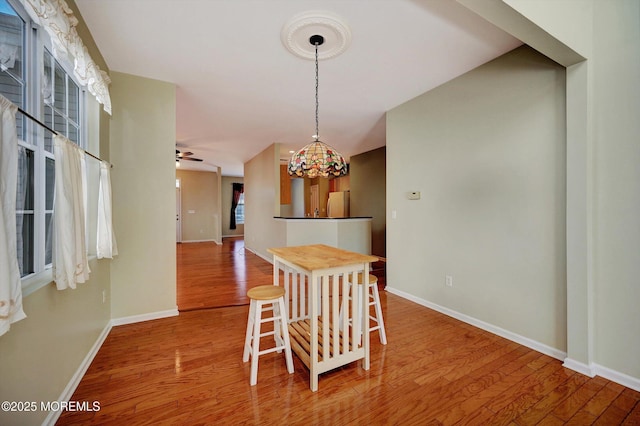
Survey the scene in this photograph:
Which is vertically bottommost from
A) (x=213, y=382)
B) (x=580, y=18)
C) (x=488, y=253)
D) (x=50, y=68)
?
(x=213, y=382)

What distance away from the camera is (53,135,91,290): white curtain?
4.87ft

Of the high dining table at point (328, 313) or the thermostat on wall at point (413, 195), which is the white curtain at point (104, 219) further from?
the thermostat on wall at point (413, 195)

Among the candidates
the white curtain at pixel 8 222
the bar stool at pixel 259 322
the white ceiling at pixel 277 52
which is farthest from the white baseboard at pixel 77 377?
the white ceiling at pixel 277 52

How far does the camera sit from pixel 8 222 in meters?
1.04

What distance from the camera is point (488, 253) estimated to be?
262 centimetres

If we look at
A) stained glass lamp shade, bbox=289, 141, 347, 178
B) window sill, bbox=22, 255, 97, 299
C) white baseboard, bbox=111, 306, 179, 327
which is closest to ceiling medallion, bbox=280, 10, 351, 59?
stained glass lamp shade, bbox=289, 141, 347, 178

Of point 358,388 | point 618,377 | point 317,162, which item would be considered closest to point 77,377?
point 358,388

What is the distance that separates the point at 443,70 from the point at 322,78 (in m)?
1.27

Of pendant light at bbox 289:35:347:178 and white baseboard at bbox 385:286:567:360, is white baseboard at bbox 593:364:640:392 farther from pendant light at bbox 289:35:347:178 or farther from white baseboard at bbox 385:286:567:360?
pendant light at bbox 289:35:347:178

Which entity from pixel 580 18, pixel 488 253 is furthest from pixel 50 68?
pixel 488 253

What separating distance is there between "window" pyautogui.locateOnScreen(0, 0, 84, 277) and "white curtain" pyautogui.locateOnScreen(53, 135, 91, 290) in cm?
13

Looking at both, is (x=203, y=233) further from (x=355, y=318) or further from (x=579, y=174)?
(x=579, y=174)

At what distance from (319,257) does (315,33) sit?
1.80m

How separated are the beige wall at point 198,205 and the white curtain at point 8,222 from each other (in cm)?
878
